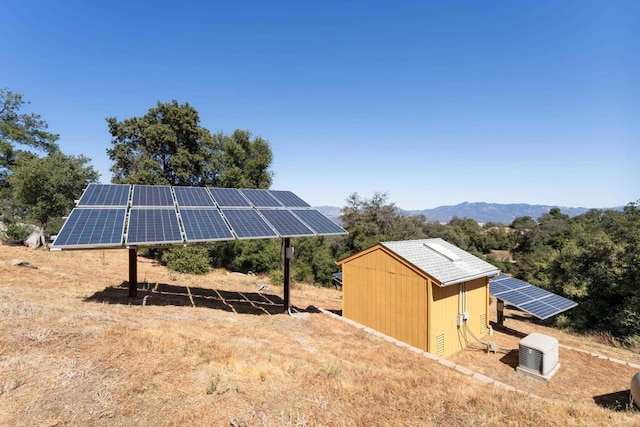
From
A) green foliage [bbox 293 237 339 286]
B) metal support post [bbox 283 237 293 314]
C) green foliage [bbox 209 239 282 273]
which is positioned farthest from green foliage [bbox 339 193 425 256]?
metal support post [bbox 283 237 293 314]

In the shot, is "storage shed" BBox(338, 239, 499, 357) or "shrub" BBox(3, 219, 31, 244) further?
"shrub" BBox(3, 219, 31, 244)

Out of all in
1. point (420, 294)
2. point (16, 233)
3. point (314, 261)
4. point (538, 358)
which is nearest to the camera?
point (538, 358)

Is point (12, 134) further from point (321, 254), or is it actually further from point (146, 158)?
point (321, 254)

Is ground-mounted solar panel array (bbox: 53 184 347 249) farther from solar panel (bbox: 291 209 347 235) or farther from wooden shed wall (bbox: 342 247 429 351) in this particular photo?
wooden shed wall (bbox: 342 247 429 351)

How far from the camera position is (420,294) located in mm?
11852

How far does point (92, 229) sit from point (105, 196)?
11.0ft

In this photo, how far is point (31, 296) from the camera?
1044 cm

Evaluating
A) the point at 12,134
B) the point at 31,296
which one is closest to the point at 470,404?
the point at 31,296

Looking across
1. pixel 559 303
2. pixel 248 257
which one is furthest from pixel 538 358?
pixel 248 257

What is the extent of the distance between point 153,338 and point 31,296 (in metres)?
6.74

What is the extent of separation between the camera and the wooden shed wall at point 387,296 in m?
11.9

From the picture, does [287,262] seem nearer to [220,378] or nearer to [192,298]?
[192,298]

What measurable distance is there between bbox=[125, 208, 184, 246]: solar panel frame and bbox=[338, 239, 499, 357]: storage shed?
26.1ft

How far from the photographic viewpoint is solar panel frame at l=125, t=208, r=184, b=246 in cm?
991
